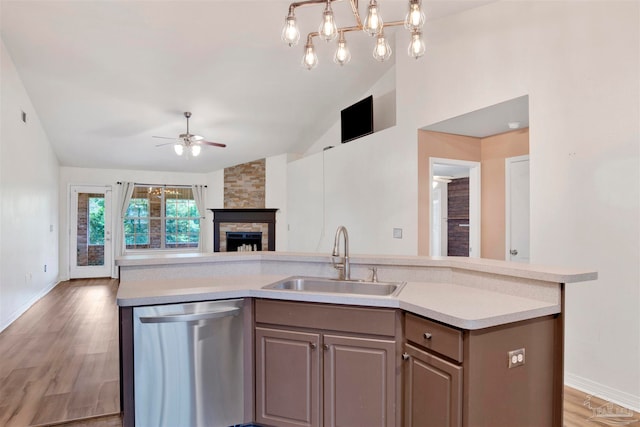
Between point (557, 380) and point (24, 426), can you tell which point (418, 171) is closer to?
point (557, 380)

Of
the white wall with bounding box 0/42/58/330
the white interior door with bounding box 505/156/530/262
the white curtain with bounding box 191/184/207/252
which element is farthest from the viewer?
the white curtain with bounding box 191/184/207/252

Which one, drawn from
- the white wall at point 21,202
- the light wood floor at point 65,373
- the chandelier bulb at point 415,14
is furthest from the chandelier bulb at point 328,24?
the white wall at point 21,202

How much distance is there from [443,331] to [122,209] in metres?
8.11

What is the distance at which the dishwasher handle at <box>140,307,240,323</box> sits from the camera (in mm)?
1929

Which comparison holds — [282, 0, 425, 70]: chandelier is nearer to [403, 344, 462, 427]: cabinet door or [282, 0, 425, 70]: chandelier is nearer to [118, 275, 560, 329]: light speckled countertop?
[118, 275, 560, 329]: light speckled countertop

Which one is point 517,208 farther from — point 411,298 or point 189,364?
point 189,364

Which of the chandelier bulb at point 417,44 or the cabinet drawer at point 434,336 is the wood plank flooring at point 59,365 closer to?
the cabinet drawer at point 434,336

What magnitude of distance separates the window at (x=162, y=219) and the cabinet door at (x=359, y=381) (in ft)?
24.5

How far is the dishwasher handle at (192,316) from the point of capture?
1929mm

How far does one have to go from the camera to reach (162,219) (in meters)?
8.59

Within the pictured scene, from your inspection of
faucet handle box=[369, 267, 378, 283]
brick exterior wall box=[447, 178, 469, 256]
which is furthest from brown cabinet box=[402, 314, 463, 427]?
brick exterior wall box=[447, 178, 469, 256]

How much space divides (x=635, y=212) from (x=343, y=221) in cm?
359

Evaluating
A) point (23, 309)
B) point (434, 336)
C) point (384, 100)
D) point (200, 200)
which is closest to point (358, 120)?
point (384, 100)

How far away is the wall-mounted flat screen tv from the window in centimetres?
477
